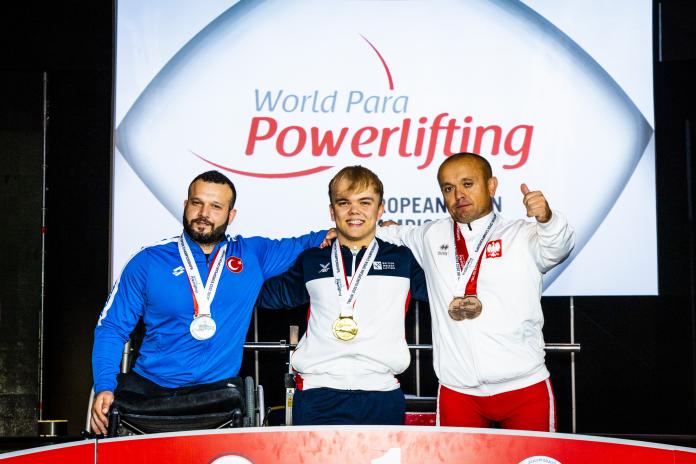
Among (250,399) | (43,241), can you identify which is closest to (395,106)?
(250,399)

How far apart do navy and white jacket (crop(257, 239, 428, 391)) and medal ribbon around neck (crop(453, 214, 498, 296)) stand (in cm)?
17

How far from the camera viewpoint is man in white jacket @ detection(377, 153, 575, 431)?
2711 millimetres

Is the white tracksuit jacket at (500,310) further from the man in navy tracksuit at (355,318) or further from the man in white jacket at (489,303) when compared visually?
the man in navy tracksuit at (355,318)

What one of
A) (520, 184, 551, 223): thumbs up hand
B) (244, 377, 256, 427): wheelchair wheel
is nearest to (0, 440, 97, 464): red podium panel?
(244, 377, 256, 427): wheelchair wheel

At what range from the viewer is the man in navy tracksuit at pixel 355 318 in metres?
2.67

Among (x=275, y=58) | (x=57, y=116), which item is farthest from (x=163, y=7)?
(x=57, y=116)

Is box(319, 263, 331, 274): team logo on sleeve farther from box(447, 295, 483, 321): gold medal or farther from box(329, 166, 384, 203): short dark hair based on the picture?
box(447, 295, 483, 321): gold medal

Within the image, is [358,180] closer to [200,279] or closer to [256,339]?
[200,279]

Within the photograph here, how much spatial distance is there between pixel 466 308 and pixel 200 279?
960 mm

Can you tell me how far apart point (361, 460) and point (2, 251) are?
369 cm

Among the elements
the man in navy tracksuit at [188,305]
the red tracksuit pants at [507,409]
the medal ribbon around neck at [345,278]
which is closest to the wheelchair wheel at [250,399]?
the man in navy tracksuit at [188,305]

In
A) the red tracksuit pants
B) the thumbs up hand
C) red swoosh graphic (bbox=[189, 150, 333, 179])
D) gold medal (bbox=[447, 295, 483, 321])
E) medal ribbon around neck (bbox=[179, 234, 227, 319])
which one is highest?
red swoosh graphic (bbox=[189, 150, 333, 179])

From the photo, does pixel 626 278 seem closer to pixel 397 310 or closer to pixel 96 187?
pixel 397 310

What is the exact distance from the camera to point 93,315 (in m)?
4.60
